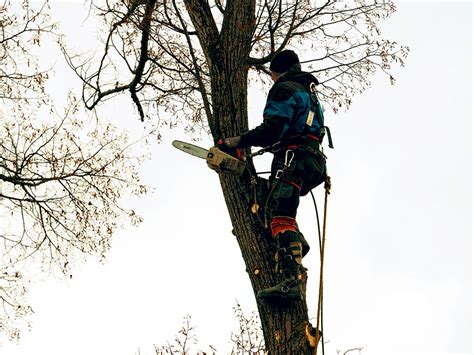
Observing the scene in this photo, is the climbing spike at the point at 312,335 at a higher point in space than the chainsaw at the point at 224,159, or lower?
lower

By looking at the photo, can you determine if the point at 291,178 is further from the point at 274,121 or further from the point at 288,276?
the point at 288,276

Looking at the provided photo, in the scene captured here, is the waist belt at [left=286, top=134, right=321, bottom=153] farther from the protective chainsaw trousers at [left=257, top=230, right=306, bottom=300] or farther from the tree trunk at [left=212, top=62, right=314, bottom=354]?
the protective chainsaw trousers at [left=257, top=230, right=306, bottom=300]

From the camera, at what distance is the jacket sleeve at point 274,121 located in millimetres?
5004

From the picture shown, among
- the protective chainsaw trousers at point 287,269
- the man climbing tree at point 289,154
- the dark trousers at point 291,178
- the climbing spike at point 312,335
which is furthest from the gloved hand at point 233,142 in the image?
the climbing spike at point 312,335

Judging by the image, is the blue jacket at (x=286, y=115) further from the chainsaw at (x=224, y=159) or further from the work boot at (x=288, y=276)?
the work boot at (x=288, y=276)

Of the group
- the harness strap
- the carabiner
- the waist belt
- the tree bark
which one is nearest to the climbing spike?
the tree bark

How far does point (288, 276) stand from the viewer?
4820 mm

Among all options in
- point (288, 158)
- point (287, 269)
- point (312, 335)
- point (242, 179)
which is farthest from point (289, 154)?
point (312, 335)

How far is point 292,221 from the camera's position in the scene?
5.00 m

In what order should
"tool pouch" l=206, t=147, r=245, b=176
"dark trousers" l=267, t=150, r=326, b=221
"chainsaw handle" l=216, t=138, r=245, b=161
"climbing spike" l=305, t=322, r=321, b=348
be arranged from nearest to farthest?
"climbing spike" l=305, t=322, r=321, b=348
"dark trousers" l=267, t=150, r=326, b=221
"tool pouch" l=206, t=147, r=245, b=176
"chainsaw handle" l=216, t=138, r=245, b=161

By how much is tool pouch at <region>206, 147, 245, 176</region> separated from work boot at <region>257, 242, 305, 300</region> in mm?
644

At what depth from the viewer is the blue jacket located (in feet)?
16.5

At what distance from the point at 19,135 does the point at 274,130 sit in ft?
19.1

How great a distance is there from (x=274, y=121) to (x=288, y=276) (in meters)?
0.99
